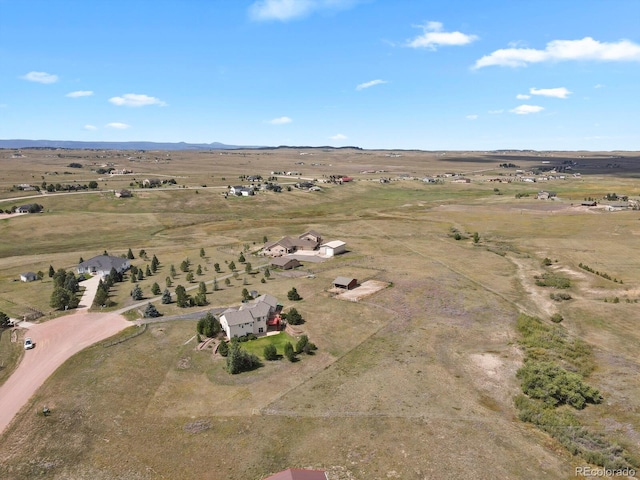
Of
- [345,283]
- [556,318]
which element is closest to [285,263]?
[345,283]

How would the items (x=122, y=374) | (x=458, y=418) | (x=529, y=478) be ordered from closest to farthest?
(x=529, y=478) < (x=458, y=418) < (x=122, y=374)

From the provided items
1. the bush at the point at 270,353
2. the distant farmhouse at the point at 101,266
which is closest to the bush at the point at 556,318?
the bush at the point at 270,353

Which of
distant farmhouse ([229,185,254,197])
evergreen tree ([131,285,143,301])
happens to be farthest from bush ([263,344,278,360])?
distant farmhouse ([229,185,254,197])

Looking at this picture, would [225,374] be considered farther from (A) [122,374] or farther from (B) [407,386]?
(B) [407,386]

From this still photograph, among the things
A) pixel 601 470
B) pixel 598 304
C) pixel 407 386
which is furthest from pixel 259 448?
pixel 598 304

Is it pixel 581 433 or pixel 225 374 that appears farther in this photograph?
pixel 225 374

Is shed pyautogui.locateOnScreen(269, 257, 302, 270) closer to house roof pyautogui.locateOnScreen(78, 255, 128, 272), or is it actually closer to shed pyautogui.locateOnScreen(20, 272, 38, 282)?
house roof pyautogui.locateOnScreen(78, 255, 128, 272)

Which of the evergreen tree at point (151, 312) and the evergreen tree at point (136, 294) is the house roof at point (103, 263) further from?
the evergreen tree at point (151, 312)
